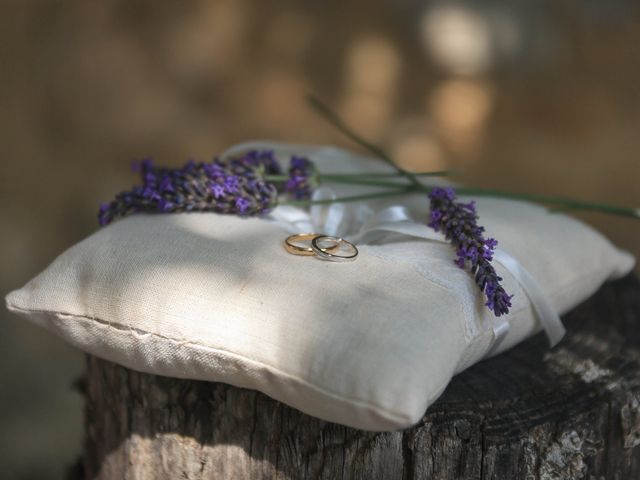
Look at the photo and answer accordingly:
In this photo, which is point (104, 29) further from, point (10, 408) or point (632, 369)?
point (632, 369)

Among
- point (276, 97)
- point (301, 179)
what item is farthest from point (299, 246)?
point (276, 97)

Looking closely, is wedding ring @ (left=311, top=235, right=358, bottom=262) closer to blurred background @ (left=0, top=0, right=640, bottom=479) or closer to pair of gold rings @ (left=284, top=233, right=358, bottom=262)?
pair of gold rings @ (left=284, top=233, right=358, bottom=262)

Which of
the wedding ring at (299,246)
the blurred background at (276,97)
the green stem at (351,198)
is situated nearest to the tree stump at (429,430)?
the wedding ring at (299,246)

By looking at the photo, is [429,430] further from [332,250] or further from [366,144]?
[366,144]

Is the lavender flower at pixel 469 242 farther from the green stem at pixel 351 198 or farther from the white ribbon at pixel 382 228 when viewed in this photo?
the green stem at pixel 351 198

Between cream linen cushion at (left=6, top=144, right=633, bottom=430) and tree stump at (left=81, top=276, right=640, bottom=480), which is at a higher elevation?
cream linen cushion at (left=6, top=144, right=633, bottom=430)

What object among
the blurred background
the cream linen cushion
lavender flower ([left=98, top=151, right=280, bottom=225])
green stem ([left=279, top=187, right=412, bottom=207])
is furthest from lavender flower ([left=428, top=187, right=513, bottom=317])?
the blurred background

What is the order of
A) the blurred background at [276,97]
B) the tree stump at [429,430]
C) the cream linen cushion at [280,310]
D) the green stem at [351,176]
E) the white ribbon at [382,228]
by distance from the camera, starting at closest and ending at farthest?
1. the cream linen cushion at [280,310]
2. the tree stump at [429,430]
3. the white ribbon at [382,228]
4. the green stem at [351,176]
5. the blurred background at [276,97]
